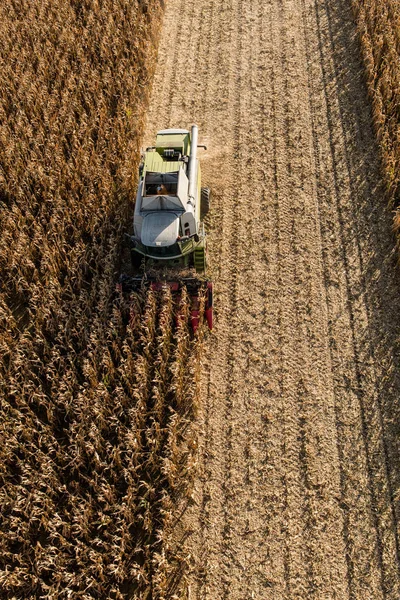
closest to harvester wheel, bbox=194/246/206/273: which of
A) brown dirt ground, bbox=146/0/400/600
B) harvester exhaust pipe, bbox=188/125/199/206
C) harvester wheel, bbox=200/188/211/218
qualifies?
brown dirt ground, bbox=146/0/400/600

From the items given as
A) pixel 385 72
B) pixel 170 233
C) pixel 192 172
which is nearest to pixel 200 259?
pixel 170 233

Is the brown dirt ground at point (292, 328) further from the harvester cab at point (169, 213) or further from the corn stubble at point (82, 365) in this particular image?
the harvester cab at point (169, 213)

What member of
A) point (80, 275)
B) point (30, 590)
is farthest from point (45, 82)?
point (30, 590)

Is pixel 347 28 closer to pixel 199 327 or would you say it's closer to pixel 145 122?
pixel 145 122

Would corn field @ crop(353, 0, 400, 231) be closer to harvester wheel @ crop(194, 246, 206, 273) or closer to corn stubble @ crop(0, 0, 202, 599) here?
harvester wheel @ crop(194, 246, 206, 273)

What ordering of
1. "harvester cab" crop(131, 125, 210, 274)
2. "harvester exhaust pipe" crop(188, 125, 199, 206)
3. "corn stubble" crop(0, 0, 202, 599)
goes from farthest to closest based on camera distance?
"harvester exhaust pipe" crop(188, 125, 199, 206), "harvester cab" crop(131, 125, 210, 274), "corn stubble" crop(0, 0, 202, 599)

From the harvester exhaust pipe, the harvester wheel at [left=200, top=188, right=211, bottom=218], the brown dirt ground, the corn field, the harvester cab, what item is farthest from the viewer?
Result: the corn field

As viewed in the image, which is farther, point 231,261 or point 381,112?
point 381,112
